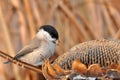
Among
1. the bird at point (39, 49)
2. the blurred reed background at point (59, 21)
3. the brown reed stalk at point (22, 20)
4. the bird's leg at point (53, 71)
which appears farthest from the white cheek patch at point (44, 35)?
the bird's leg at point (53, 71)

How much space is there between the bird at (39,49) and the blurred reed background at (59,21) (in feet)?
0.20

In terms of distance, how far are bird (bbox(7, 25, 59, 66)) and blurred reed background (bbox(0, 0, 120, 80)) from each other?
6 cm

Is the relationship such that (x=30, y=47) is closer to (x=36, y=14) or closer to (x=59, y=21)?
(x=36, y=14)

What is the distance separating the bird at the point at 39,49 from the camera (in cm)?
167

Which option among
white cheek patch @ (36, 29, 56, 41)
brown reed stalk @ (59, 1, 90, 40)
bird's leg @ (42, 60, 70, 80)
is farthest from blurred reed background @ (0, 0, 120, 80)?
bird's leg @ (42, 60, 70, 80)

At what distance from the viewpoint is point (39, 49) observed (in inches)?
69.6

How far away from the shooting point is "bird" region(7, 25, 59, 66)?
1.67 metres

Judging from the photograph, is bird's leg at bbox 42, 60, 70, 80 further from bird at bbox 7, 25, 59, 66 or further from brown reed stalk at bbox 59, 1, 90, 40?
brown reed stalk at bbox 59, 1, 90, 40

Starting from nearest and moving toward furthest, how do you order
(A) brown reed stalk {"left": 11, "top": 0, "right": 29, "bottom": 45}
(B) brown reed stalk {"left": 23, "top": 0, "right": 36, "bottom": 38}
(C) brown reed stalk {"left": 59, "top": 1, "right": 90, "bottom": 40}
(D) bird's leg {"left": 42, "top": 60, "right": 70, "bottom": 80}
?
(D) bird's leg {"left": 42, "top": 60, "right": 70, "bottom": 80}, (B) brown reed stalk {"left": 23, "top": 0, "right": 36, "bottom": 38}, (A) brown reed stalk {"left": 11, "top": 0, "right": 29, "bottom": 45}, (C) brown reed stalk {"left": 59, "top": 1, "right": 90, "bottom": 40}

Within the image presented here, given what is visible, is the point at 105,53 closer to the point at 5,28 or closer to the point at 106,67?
the point at 106,67

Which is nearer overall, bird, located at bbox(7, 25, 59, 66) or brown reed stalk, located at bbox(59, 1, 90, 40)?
bird, located at bbox(7, 25, 59, 66)

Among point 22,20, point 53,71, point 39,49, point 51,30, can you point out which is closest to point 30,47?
point 39,49

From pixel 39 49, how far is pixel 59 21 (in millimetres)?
520

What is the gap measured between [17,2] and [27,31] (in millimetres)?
148
